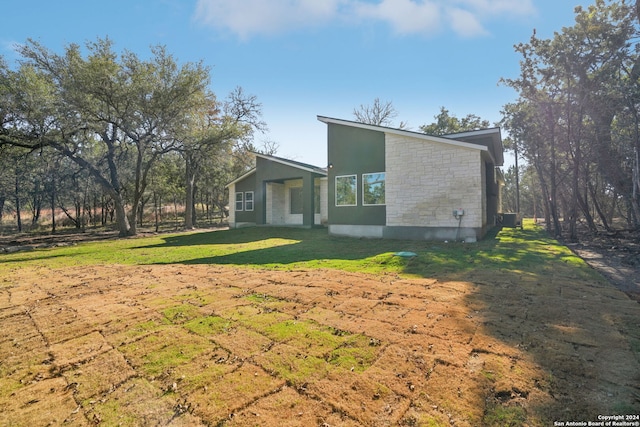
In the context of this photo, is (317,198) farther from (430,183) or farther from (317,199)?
(430,183)

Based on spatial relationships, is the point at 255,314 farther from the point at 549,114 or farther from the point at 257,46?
the point at 549,114

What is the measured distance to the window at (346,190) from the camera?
12.6 m

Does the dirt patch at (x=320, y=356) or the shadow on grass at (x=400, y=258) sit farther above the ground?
the shadow on grass at (x=400, y=258)

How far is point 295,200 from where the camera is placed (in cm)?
1894

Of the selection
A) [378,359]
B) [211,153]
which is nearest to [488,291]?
[378,359]

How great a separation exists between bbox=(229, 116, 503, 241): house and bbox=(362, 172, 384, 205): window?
1.6 inches

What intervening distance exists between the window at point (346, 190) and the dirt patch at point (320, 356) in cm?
824

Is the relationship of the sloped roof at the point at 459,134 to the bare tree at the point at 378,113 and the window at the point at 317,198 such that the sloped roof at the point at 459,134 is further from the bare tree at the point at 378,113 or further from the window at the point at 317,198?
the bare tree at the point at 378,113

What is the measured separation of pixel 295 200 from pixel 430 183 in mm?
9924

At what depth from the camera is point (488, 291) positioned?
4543mm
